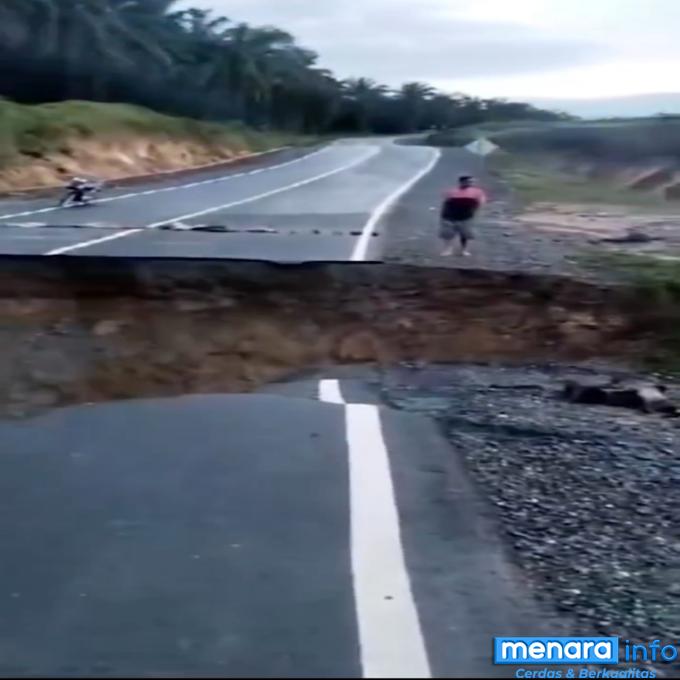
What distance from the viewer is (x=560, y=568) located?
16.5ft

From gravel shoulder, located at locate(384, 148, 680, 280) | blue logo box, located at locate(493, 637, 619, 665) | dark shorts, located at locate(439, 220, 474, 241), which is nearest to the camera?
blue logo box, located at locate(493, 637, 619, 665)

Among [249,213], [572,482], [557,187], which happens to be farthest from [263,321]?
[557,187]

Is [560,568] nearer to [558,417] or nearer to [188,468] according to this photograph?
[188,468]

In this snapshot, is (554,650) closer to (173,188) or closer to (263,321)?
(263,321)

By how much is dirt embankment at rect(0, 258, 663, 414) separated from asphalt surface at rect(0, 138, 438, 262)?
2.40 metres

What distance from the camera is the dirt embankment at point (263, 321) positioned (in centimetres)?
998

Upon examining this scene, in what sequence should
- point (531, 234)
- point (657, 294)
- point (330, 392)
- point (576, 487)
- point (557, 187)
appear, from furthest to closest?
point (557, 187), point (531, 234), point (657, 294), point (330, 392), point (576, 487)

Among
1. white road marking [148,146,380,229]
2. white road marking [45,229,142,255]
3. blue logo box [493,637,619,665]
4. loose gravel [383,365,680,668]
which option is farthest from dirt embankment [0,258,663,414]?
white road marking [148,146,380,229]

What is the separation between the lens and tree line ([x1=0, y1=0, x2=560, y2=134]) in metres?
24.3

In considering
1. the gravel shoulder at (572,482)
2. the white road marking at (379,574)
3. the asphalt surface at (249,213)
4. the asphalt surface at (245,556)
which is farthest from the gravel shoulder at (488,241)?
the white road marking at (379,574)

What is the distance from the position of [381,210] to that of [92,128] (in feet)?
47.9

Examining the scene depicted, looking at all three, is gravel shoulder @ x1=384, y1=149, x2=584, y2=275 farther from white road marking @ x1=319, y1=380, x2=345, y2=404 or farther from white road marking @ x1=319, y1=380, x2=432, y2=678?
white road marking @ x1=319, y1=380, x2=432, y2=678

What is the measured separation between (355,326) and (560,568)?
21.9 feet

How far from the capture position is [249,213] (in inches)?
938
